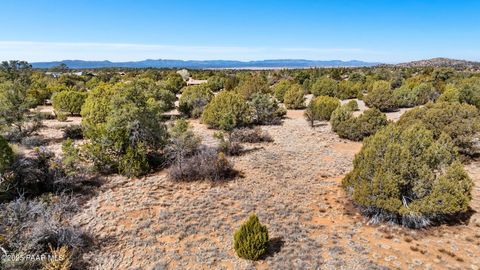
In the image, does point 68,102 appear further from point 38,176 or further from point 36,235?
point 36,235

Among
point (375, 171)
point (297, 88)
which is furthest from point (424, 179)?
point (297, 88)

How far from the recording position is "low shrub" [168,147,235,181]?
13.1 m

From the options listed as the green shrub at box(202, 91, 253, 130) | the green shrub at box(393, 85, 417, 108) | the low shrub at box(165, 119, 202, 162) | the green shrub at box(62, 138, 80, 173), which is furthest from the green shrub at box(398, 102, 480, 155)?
the green shrub at box(62, 138, 80, 173)

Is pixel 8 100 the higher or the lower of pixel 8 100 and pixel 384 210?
the higher

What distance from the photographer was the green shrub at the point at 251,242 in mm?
7895

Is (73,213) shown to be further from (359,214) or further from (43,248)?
(359,214)

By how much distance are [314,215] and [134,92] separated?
10.2 m

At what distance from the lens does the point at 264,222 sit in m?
9.86

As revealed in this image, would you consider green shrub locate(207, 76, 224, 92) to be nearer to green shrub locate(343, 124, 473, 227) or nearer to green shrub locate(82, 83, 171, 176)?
green shrub locate(82, 83, 171, 176)

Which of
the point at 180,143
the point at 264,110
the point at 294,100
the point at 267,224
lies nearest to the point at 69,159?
the point at 180,143

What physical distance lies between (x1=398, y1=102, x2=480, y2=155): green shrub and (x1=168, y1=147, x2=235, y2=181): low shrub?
1035 centimetres

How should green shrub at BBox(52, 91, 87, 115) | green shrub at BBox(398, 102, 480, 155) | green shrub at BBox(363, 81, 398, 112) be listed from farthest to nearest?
green shrub at BBox(363, 81, 398, 112) → green shrub at BBox(52, 91, 87, 115) → green shrub at BBox(398, 102, 480, 155)

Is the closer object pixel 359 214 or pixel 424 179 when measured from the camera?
pixel 424 179

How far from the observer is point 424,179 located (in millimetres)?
9398
